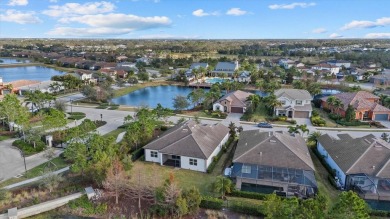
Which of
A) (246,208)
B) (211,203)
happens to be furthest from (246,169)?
(211,203)

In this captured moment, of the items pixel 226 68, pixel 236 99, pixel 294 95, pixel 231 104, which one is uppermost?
pixel 226 68

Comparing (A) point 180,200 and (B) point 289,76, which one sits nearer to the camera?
(A) point 180,200

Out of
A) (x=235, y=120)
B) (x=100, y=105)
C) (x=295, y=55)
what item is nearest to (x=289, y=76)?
(x=235, y=120)

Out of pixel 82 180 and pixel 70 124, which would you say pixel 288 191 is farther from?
pixel 70 124

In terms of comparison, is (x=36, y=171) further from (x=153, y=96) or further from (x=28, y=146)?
(x=153, y=96)

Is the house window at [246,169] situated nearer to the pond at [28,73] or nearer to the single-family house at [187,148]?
the single-family house at [187,148]

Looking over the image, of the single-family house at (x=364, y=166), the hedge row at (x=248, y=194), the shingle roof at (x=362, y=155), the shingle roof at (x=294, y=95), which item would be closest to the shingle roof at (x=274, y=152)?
the single-family house at (x=364, y=166)

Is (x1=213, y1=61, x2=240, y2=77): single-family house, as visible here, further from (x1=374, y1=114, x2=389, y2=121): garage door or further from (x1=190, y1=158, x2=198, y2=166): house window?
(x1=190, y1=158, x2=198, y2=166): house window
